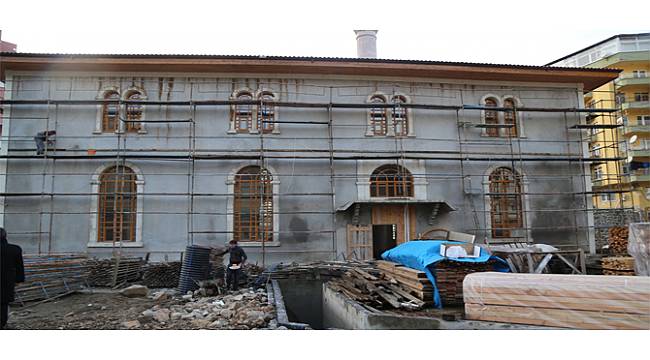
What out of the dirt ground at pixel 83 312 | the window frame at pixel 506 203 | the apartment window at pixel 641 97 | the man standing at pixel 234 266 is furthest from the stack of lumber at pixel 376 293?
the apartment window at pixel 641 97

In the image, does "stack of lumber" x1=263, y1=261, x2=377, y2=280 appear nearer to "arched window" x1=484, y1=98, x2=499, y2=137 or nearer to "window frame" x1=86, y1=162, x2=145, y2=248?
"window frame" x1=86, y1=162, x2=145, y2=248

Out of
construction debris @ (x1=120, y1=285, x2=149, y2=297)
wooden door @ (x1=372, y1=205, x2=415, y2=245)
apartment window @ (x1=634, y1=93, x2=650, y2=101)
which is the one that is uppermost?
apartment window @ (x1=634, y1=93, x2=650, y2=101)

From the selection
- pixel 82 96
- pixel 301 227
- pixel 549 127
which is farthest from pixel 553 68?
pixel 82 96

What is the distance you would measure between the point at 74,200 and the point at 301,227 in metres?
7.34

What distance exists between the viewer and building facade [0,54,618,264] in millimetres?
14164

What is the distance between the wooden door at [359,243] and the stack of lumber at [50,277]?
783cm

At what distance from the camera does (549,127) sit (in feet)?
53.0

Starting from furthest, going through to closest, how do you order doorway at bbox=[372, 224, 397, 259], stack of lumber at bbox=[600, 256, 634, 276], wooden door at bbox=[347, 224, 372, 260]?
doorway at bbox=[372, 224, 397, 259]
wooden door at bbox=[347, 224, 372, 260]
stack of lumber at bbox=[600, 256, 634, 276]

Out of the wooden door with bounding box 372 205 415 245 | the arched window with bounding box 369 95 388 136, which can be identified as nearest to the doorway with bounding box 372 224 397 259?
the wooden door with bounding box 372 205 415 245

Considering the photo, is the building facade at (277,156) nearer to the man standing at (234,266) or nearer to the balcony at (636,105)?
the man standing at (234,266)

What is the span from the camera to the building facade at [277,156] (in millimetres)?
14164

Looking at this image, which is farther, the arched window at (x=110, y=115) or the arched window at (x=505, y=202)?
the arched window at (x=505, y=202)

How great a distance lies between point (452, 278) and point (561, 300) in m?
2.14

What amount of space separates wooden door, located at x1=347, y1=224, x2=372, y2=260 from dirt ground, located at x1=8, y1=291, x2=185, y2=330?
20.8 ft
